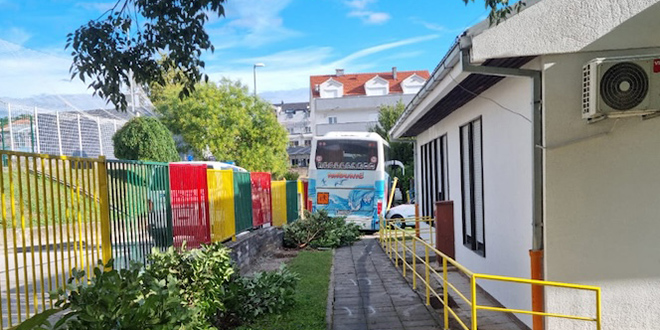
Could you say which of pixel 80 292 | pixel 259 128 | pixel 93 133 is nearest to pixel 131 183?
pixel 80 292

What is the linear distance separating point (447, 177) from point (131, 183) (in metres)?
7.14

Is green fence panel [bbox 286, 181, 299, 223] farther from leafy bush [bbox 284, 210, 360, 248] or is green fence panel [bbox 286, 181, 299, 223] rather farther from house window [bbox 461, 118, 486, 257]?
house window [bbox 461, 118, 486, 257]

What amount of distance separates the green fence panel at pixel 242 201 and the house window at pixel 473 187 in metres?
4.93

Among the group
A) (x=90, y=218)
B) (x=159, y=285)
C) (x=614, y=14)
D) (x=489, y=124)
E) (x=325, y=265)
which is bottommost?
(x=325, y=265)

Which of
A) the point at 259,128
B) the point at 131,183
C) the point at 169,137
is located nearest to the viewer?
the point at 131,183

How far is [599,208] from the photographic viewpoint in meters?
4.92

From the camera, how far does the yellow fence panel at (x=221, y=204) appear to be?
8477 mm

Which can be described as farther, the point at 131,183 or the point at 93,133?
the point at 93,133

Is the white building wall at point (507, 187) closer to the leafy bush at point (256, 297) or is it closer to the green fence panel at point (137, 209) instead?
the leafy bush at point (256, 297)

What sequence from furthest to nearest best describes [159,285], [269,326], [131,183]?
[269,326], [131,183], [159,285]

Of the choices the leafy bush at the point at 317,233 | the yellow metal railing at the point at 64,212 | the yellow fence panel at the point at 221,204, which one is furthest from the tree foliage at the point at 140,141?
the yellow metal railing at the point at 64,212

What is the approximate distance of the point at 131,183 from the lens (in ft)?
18.5

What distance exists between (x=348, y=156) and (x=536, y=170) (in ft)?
42.1

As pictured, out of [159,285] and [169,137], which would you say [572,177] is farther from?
[169,137]
